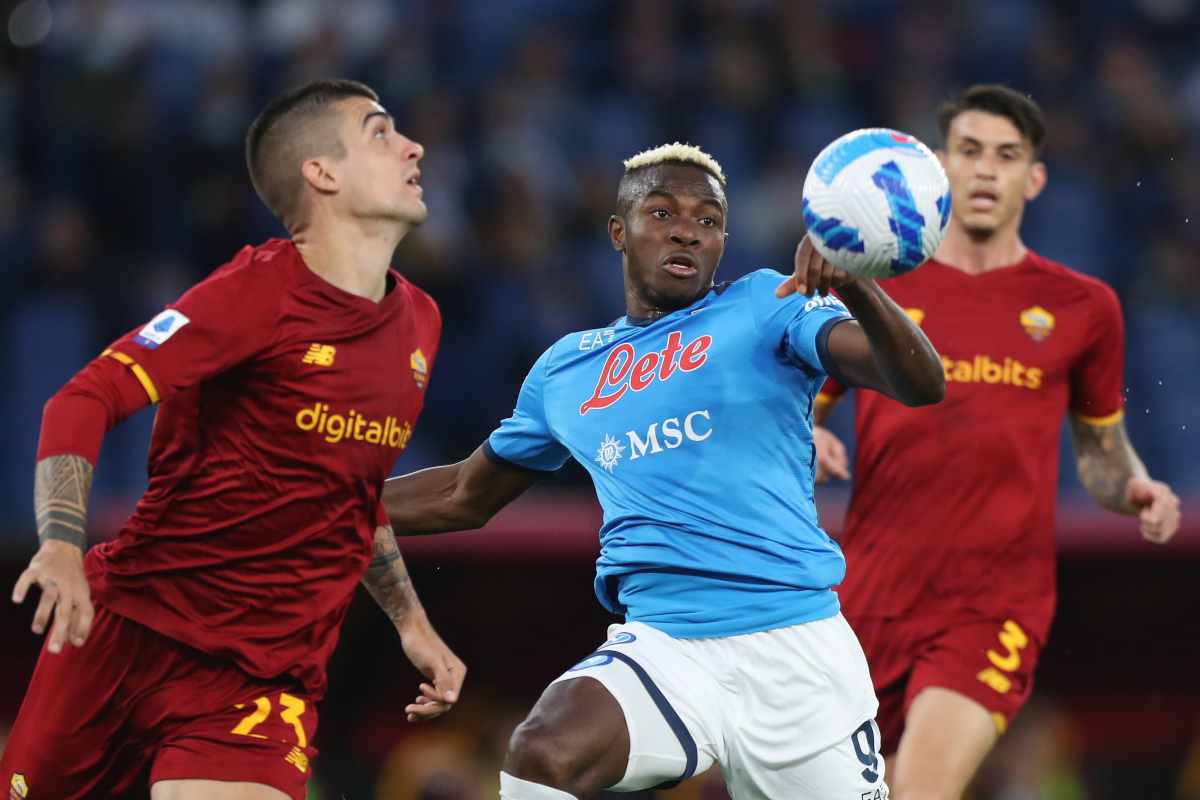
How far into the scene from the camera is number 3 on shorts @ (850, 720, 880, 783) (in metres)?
5.12

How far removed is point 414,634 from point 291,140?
159 centimetres

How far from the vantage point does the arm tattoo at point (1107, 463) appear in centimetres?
692

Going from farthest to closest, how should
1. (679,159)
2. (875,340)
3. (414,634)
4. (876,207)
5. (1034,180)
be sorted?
(1034,180) < (679,159) < (414,634) < (875,340) < (876,207)

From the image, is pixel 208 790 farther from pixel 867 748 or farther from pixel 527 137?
pixel 527 137

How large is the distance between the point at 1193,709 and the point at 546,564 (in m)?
3.81

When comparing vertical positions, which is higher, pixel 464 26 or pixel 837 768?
pixel 464 26

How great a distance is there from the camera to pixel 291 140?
17.8 feet

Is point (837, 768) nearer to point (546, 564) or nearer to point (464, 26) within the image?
point (546, 564)

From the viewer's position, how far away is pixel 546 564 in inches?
359

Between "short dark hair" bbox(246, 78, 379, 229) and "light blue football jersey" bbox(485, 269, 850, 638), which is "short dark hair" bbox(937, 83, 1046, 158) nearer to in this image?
"light blue football jersey" bbox(485, 269, 850, 638)

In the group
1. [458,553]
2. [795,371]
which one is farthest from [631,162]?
[458,553]

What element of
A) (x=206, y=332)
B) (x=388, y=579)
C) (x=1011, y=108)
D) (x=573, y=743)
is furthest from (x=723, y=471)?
(x=1011, y=108)

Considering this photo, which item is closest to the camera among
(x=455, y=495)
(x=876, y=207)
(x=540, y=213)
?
(x=876, y=207)

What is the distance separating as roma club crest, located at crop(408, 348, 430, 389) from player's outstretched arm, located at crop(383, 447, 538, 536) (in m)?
0.71
